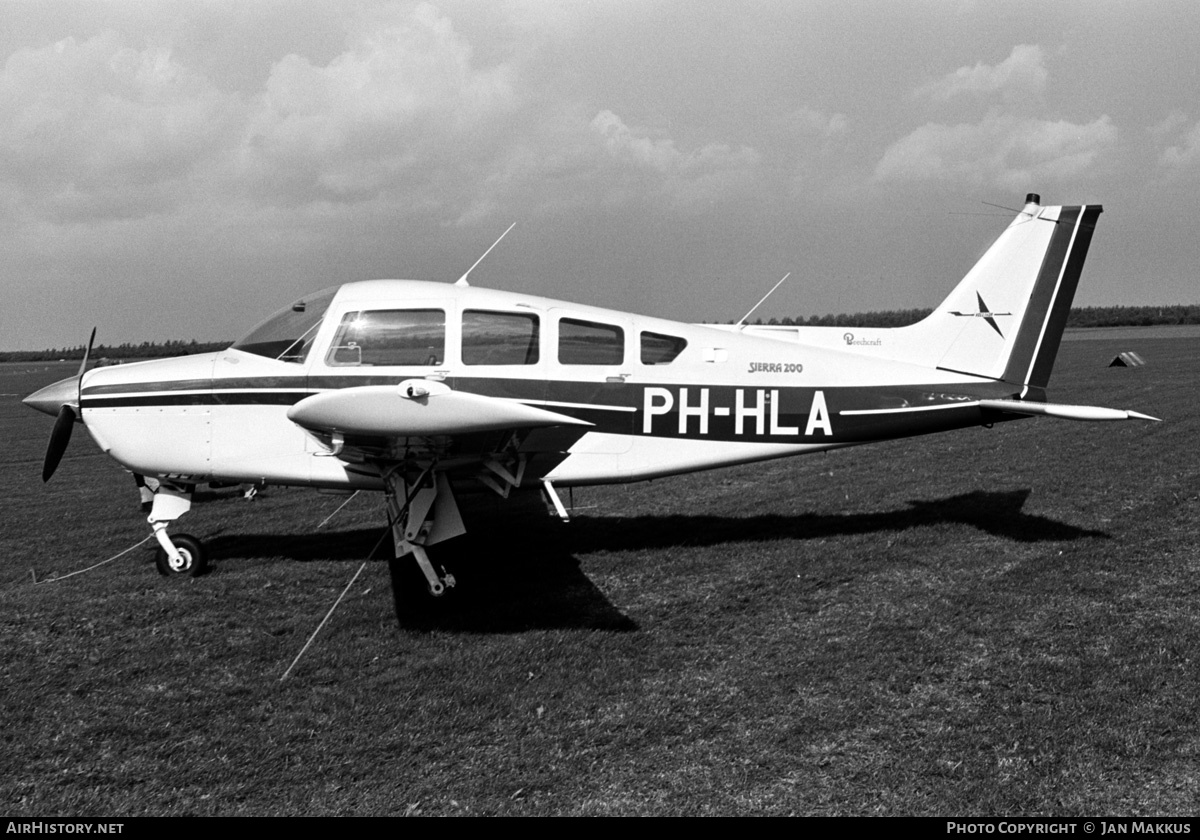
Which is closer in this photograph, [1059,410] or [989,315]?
[1059,410]

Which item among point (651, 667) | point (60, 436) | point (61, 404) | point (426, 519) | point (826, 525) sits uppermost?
point (61, 404)

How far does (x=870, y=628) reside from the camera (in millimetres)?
5559

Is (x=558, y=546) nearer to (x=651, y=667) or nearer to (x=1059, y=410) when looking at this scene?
(x=651, y=667)

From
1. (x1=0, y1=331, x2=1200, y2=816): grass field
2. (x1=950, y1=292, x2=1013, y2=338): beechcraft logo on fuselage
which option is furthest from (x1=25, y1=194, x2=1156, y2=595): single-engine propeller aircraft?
(x1=0, y1=331, x2=1200, y2=816): grass field

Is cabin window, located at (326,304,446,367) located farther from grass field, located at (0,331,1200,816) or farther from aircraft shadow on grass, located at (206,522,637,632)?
grass field, located at (0,331,1200,816)

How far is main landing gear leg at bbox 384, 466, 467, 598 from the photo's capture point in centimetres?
625

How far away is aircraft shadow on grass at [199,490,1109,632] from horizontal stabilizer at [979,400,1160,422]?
1.12 metres

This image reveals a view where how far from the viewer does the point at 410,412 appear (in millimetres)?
4789

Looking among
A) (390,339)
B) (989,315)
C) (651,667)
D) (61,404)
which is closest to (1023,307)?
(989,315)

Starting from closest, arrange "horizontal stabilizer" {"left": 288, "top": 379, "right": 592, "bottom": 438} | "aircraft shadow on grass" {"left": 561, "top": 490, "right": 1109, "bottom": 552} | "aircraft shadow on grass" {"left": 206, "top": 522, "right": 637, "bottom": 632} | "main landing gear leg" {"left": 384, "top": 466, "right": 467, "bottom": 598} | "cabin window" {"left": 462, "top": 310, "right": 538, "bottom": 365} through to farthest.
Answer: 1. "horizontal stabilizer" {"left": 288, "top": 379, "right": 592, "bottom": 438}
2. "aircraft shadow on grass" {"left": 206, "top": 522, "right": 637, "bottom": 632}
3. "main landing gear leg" {"left": 384, "top": 466, "right": 467, "bottom": 598}
4. "cabin window" {"left": 462, "top": 310, "right": 538, "bottom": 365}
5. "aircraft shadow on grass" {"left": 561, "top": 490, "right": 1109, "bottom": 552}

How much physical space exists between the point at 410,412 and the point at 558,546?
3474 millimetres

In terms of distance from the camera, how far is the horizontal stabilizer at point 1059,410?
654 cm

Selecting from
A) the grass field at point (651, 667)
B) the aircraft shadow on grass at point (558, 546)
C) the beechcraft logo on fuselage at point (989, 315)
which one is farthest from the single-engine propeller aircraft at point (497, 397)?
the grass field at point (651, 667)

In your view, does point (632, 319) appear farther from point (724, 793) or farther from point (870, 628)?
point (724, 793)
